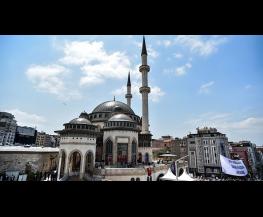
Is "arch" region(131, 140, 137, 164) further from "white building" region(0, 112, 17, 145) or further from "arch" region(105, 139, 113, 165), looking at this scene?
"white building" region(0, 112, 17, 145)

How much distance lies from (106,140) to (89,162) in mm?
4703

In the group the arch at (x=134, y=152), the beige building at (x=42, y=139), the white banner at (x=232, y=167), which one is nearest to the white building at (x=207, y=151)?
the arch at (x=134, y=152)

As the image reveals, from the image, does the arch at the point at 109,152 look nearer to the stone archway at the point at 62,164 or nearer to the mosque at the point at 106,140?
the mosque at the point at 106,140

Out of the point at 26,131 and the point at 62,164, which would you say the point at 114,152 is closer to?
the point at 62,164

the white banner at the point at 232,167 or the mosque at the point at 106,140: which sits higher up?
the mosque at the point at 106,140

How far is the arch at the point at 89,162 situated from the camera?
21772 mm

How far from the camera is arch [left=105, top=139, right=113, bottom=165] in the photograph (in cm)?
2539

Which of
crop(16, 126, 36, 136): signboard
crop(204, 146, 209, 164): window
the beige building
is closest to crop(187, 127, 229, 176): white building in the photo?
crop(204, 146, 209, 164): window

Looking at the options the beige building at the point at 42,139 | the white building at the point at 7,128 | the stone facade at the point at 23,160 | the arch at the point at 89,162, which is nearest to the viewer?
the stone facade at the point at 23,160

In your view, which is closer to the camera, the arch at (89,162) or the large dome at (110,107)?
the arch at (89,162)

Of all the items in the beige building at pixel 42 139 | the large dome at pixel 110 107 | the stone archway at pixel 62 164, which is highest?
the large dome at pixel 110 107
